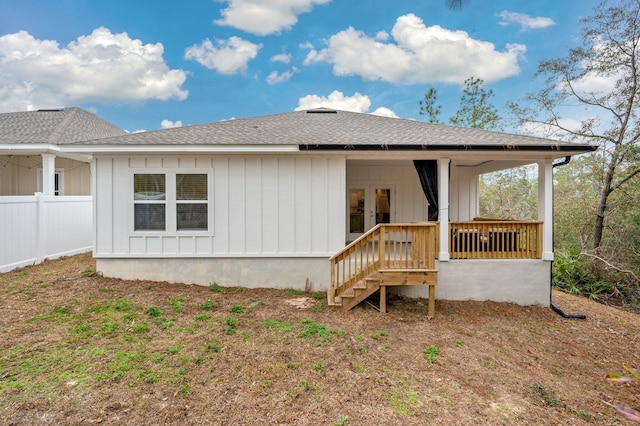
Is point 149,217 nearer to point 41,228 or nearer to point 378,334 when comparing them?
point 41,228

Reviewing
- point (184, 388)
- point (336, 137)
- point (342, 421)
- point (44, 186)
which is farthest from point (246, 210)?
point (44, 186)

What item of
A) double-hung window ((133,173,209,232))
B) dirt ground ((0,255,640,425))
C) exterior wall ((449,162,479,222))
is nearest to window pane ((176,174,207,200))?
double-hung window ((133,173,209,232))

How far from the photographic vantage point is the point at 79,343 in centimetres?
394

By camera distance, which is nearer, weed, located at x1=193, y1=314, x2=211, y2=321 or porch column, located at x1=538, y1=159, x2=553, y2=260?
weed, located at x1=193, y1=314, x2=211, y2=321

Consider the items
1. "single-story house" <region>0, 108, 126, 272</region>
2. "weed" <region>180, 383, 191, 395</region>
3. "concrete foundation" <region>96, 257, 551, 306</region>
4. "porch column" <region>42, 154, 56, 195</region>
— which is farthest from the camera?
"porch column" <region>42, 154, 56, 195</region>

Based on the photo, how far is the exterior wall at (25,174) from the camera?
1113cm

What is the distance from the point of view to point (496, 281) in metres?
6.29

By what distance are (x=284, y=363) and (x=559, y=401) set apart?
10.0 ft

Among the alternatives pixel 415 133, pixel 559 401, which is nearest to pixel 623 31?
pixel 415 133

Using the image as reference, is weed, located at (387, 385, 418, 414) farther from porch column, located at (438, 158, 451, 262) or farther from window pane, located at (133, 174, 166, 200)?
window pane, located at (133, 174, 166, 200)

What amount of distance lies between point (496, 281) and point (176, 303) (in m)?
6.54

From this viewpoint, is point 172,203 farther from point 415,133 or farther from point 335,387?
point 415,133

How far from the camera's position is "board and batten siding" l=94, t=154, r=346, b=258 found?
6.52 metres

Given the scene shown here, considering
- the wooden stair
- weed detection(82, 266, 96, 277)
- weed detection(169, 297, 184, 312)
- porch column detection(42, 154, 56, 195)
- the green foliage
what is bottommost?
the green foliage
